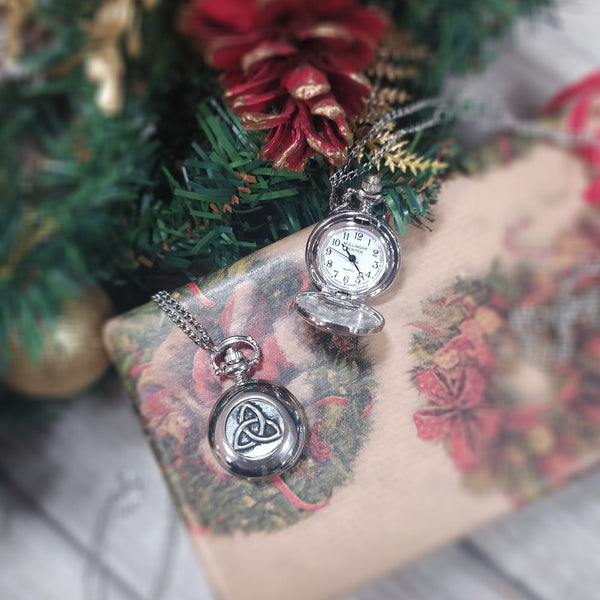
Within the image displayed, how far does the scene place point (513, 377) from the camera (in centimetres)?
74

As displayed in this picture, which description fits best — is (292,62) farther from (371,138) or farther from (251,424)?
(251,424)

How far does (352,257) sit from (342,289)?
44 mm

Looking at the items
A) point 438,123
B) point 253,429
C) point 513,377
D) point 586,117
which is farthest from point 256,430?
point 586,117

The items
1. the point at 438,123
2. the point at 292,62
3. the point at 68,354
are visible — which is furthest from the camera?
the point at 438,123

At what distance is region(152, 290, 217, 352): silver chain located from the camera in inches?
27.1

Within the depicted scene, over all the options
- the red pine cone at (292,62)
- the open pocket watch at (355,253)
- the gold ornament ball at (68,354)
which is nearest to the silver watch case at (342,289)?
the open pocket watch at (355,253)

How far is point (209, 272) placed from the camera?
0.75 metres

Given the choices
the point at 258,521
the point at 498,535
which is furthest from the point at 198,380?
the point at 498,535

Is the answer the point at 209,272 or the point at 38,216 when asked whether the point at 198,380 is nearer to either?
the point at 209,272

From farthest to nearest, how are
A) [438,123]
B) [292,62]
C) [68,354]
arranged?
[438,123], [68,354], [292,62]

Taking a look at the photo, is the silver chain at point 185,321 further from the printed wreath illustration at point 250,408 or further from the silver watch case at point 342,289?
the silver watch case at point 342,289

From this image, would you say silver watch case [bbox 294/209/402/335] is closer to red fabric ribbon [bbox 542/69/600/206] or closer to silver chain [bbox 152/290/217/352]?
silver chain [bbox 152/290/217/352]

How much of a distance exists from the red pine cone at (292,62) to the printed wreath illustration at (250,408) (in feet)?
0.57

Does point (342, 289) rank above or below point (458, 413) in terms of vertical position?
above
